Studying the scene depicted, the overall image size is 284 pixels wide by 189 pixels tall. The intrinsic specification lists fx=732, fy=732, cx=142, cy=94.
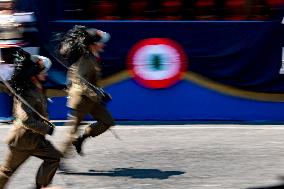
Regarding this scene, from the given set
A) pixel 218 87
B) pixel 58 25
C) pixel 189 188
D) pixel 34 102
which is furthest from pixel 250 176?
pixel 58 25

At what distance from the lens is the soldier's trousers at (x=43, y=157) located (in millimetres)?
7148

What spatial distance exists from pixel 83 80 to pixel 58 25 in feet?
11.0

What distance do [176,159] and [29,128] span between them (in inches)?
116

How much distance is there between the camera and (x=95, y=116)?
911 centimetres

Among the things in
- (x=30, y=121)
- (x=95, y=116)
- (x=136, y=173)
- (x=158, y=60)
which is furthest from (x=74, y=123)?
(x=158, y=60)

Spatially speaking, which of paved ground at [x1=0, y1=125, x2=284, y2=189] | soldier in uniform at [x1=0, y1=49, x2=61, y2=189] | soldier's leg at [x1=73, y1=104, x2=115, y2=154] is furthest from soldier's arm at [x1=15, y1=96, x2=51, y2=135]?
soldier's leg at [x1=73, y1=104, x2=115, y2=154]

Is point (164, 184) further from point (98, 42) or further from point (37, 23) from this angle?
point (37, 23)

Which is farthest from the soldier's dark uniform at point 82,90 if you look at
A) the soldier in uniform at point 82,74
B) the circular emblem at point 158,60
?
the circular emblem at point 158,60

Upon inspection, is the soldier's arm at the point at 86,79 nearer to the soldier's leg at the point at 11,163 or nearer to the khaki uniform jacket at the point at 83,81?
the khaki uniform jacket at the point at 83,81

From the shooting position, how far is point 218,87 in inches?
475

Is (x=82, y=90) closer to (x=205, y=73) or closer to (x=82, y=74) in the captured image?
(x=82, y=74)

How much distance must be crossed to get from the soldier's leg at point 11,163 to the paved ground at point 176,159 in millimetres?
1111

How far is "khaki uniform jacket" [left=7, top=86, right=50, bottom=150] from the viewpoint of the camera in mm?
7125

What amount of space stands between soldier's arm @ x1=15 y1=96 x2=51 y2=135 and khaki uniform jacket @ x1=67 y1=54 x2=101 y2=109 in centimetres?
168
